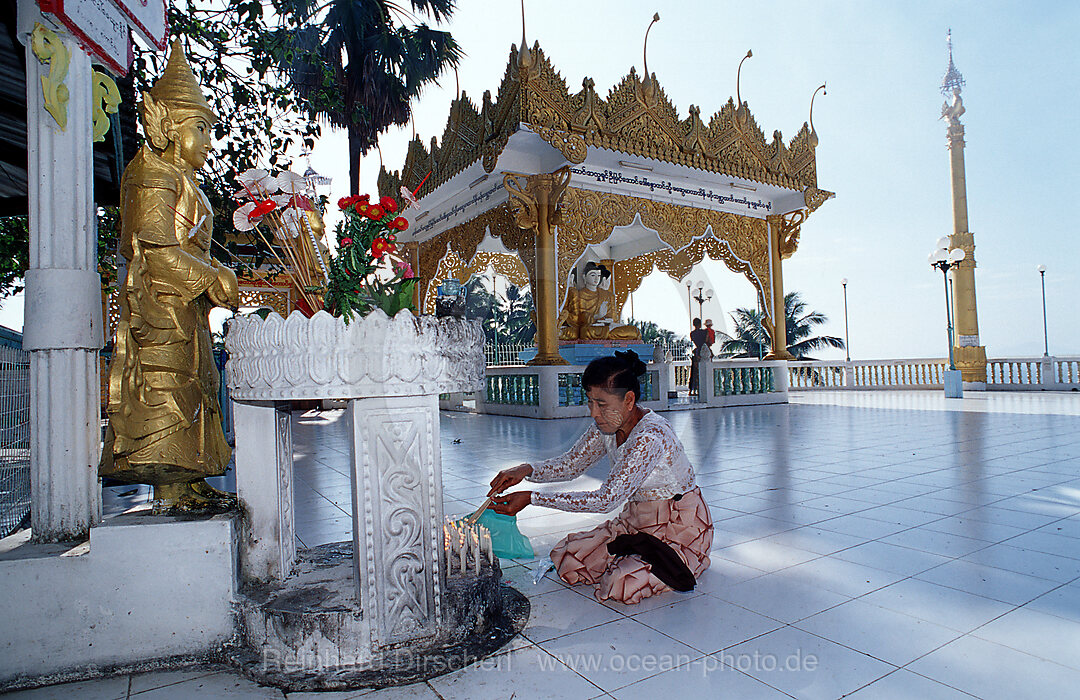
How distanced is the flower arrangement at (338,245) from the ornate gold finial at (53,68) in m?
0.65

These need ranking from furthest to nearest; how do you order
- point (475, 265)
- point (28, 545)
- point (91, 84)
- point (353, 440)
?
point (475, 265)
point (91, 84)
point (28, 545)
point (353, 440)

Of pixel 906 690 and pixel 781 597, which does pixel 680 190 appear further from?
pixel 906 690

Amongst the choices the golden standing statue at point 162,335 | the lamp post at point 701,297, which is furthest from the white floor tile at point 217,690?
the lamp post at point 701,297

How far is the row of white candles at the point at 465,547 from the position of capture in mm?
2209

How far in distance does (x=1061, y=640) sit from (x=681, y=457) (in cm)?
120

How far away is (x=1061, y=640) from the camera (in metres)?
1.81

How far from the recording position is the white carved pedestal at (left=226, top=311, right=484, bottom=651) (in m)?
1.74

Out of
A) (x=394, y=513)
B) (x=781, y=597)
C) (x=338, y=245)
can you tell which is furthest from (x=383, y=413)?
(x=781, y=597)

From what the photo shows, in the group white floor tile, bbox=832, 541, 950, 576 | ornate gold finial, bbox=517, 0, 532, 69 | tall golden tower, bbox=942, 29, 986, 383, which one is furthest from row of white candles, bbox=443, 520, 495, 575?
tall golden tower, bbox=942, 29, 986, 383

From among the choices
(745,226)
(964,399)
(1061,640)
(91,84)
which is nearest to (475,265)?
(745,226)

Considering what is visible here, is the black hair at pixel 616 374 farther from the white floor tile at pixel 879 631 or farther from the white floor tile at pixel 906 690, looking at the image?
the white floor tile at pixel 906 690

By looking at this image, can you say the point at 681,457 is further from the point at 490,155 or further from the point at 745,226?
the point at 745,226

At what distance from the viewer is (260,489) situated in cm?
208

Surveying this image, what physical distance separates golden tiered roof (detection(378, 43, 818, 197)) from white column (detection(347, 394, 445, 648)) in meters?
6.90
